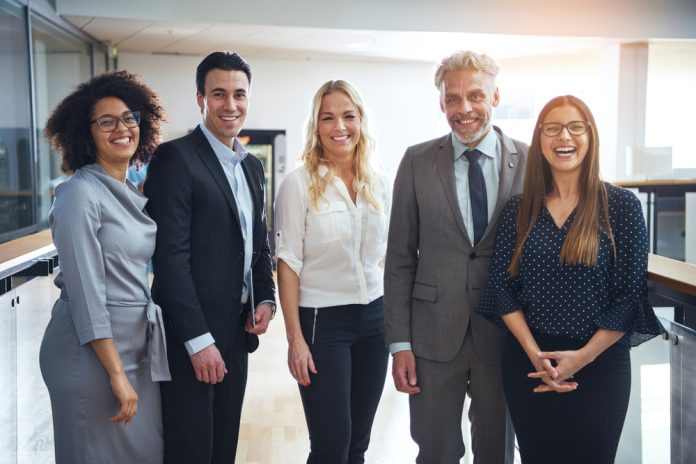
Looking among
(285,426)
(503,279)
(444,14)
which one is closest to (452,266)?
(503,279)

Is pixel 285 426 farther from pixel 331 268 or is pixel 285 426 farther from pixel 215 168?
pixel 215 168

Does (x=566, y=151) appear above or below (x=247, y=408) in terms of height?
above

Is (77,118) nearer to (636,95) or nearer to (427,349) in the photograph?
(427,349)

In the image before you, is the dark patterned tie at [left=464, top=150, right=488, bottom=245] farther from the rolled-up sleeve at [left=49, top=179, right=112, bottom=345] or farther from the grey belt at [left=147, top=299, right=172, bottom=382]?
the rolled-up sleeve at [left=49, top=179, right=112, bottom=345]

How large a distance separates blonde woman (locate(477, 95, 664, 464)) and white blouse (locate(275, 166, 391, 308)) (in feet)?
1.83

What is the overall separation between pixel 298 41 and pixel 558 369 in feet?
25.6

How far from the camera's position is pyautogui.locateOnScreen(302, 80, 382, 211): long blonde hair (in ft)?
8.18

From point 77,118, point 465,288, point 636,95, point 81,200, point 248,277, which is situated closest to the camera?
point 81,200

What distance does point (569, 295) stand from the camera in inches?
74.5

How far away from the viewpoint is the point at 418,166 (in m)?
2.26

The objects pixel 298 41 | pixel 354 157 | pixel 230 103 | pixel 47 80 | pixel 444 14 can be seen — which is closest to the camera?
pixel 230 103

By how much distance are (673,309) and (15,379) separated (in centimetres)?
211

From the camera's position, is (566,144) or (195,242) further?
(195,242)

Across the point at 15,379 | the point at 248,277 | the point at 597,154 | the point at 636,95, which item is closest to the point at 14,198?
the point at 15,379
